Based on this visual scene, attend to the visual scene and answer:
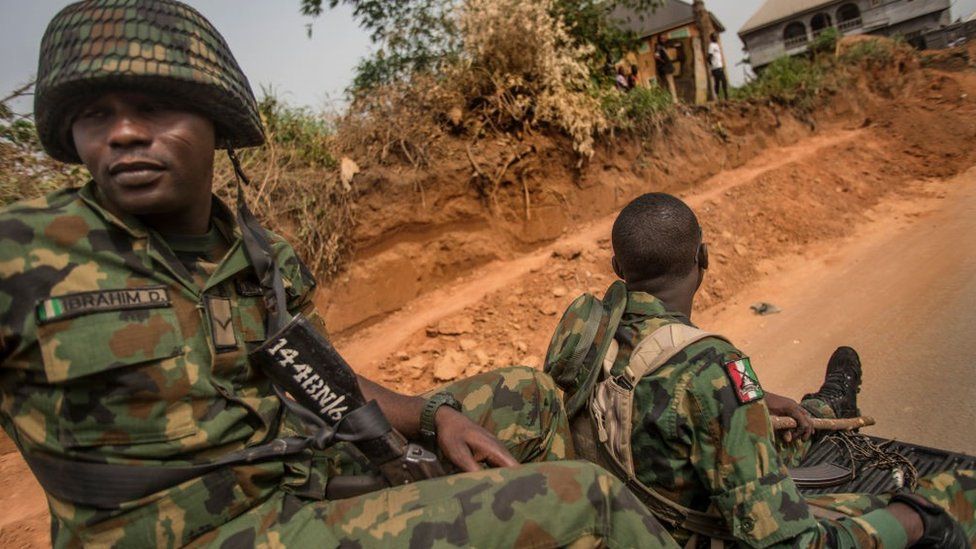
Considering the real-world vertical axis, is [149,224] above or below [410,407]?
above

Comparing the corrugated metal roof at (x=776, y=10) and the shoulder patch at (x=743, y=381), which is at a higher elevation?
the corrugated metal roof at (x=776, y=10)

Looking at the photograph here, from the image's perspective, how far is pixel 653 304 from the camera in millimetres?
1960

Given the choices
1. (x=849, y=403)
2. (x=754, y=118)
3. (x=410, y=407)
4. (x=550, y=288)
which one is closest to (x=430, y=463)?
(x=410, y=407)

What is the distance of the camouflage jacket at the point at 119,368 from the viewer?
123 cm

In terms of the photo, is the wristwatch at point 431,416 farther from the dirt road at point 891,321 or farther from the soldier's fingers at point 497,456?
the dirt road at point 891,321

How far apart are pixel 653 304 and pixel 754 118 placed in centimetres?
997

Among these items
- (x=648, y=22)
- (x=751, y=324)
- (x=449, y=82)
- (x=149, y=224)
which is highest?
(x=648, y=22)

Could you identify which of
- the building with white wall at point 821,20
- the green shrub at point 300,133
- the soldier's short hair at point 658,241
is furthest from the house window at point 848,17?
the soldier's short hair at point 658,241

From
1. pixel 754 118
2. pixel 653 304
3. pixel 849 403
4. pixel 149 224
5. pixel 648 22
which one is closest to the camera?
pixel 149 224

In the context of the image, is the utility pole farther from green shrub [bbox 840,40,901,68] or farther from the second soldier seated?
the second soldier seated

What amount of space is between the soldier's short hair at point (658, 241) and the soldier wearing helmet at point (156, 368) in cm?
85

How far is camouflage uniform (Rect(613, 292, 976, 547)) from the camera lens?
1562mm

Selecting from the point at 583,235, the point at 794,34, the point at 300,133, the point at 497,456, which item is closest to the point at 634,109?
the point at 583,235

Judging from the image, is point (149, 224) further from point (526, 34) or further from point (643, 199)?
point (526, 34)
